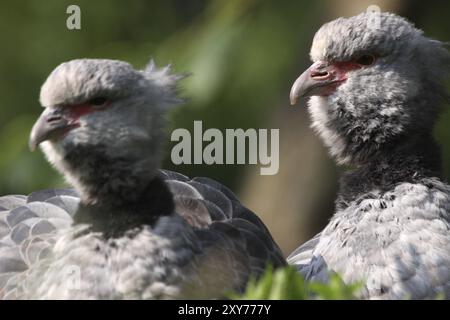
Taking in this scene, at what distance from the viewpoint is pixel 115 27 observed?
9250 millimetres

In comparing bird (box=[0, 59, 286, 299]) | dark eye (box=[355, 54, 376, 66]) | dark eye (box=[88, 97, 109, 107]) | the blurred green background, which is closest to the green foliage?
bird (box=[0, 59, 286, 299])

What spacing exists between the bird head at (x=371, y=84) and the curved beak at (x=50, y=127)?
96 centimetres

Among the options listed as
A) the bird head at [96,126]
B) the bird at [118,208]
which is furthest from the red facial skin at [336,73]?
the bird head at [96,126]

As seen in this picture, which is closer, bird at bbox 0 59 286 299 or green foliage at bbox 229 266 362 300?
green foliage at bbox 229 266 362 300

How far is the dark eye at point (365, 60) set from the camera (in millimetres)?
4188

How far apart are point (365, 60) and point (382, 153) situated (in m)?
0.34

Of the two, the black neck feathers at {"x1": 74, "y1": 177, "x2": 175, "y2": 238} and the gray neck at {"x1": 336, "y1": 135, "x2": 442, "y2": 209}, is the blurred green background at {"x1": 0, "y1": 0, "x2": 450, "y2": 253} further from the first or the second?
the black neck feathers at {"x1": 74, "y1": 177, "x2": 175, "y2": 238}

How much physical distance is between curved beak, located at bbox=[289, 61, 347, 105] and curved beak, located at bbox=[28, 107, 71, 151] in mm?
986

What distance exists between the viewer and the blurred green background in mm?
7086

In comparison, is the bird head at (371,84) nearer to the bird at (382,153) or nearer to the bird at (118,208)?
the bird at (382,153)

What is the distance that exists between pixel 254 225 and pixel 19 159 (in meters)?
3.39

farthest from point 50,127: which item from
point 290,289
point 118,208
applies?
point 290,289

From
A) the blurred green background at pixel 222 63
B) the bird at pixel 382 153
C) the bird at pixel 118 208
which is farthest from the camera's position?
the blurred green background at pixel 222 63

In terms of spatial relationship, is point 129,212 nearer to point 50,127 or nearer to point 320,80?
point 50,127
